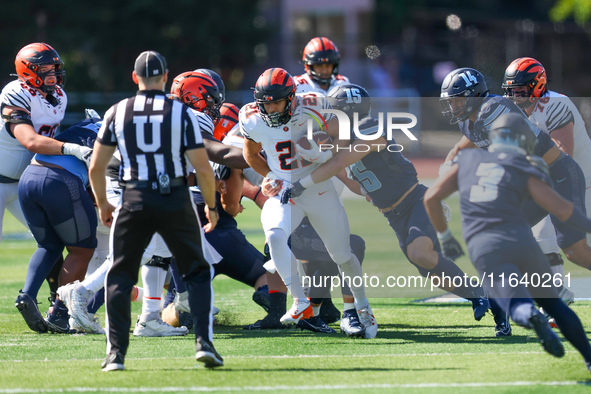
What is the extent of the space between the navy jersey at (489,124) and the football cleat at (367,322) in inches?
61.7

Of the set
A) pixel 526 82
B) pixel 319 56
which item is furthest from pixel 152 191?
pixel 319 56

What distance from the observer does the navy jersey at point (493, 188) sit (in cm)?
522

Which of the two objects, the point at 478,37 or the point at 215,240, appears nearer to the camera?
the point at 215,240

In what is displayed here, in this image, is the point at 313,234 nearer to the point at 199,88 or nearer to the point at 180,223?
the point at 199,88

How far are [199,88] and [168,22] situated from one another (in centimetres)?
1992

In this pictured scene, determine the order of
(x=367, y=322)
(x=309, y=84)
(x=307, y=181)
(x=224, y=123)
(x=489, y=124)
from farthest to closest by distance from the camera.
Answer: (x=309, y=84)
(x=224, y=123)
(x=367, y=322)
(x=307, y=181)
(x=489, y=124)

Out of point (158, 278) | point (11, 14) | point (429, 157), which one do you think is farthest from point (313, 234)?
point (11, 14)

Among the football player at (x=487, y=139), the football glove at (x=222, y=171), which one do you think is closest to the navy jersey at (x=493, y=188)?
the football player at (x=487, y=139)

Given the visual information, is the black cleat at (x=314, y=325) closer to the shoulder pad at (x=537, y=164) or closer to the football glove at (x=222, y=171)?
the football glove at (x=222, y=171)

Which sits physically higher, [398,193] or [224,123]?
[224,123]

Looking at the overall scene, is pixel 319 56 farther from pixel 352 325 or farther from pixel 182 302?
pixel 352 325

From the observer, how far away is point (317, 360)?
5.79 meters

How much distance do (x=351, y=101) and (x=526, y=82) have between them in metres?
1.56

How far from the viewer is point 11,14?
24719mm
